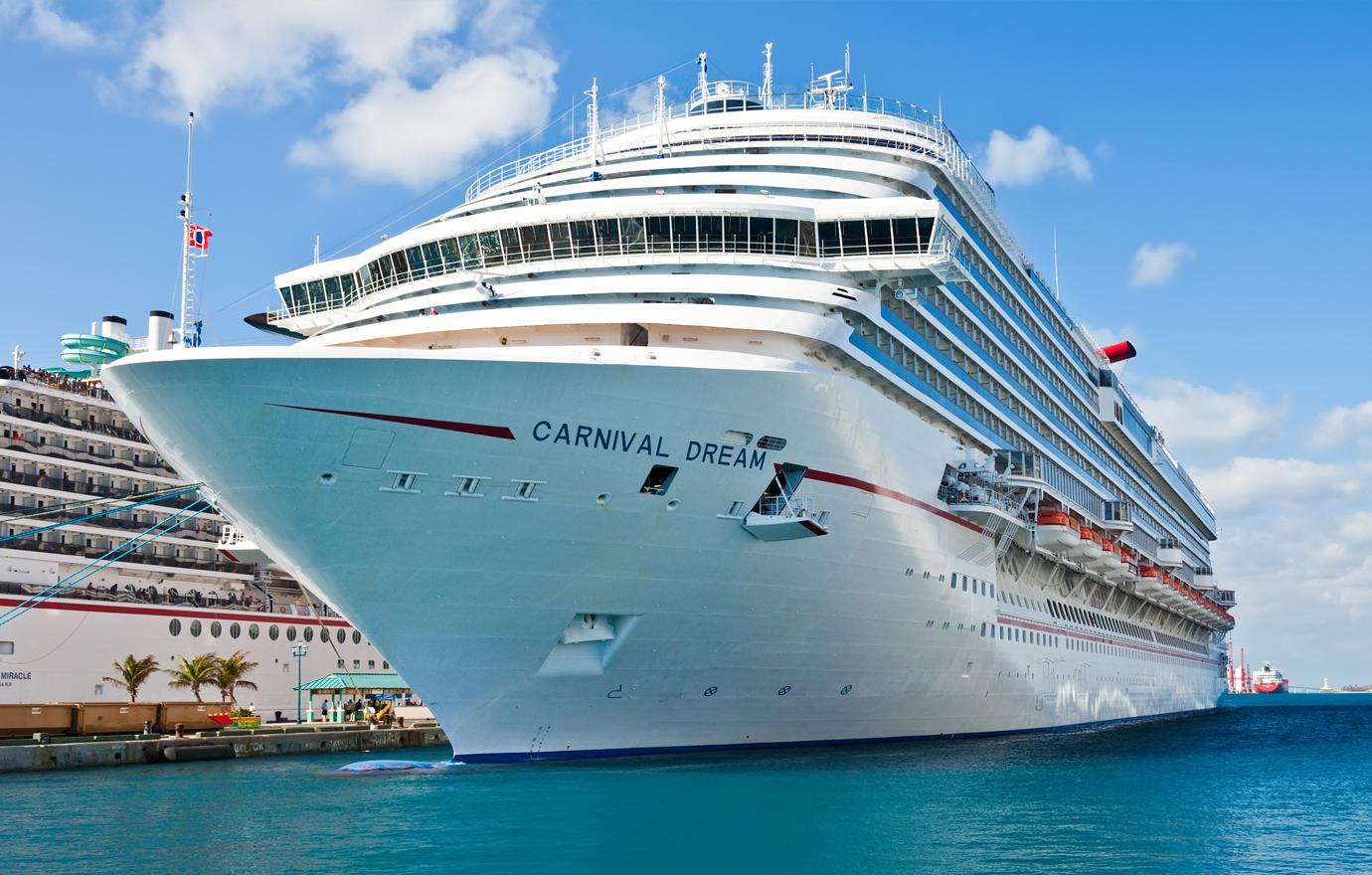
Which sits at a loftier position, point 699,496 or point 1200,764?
point 699,496

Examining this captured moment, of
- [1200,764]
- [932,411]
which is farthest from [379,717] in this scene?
[1200,764]

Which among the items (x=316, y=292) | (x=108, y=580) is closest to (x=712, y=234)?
(x=316, y=292)

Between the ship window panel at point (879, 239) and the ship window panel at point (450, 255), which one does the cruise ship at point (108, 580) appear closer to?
the ship window panel at point (450, 255)

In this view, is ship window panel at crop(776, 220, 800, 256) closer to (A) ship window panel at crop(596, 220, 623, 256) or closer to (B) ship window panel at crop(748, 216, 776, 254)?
(B) ship window panel at crop(748, 216, 776, 254)

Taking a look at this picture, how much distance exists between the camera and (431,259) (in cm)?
2564

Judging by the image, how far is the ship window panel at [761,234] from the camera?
24375mm

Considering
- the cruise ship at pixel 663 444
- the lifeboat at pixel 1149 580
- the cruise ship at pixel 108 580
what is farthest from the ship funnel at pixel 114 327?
the lifeboat at pixel 1149 580

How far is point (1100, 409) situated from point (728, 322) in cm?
3329

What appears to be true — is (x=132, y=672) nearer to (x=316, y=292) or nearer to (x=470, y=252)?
(x=316, y=292)

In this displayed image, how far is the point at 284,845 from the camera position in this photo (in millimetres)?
16312

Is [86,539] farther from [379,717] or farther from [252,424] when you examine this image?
[252,424]

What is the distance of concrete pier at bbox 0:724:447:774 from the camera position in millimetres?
28500

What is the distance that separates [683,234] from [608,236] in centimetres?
143

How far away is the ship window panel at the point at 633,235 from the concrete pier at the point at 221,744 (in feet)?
56.0
